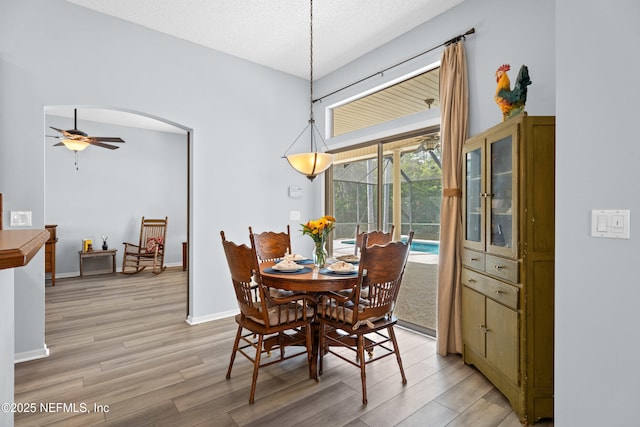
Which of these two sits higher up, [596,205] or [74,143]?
[74,143]

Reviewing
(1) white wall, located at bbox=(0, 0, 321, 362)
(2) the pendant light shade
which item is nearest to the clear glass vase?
(2) the pendant light shade

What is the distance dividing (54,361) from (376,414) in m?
2.71

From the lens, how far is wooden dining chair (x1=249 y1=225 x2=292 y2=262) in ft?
10.8

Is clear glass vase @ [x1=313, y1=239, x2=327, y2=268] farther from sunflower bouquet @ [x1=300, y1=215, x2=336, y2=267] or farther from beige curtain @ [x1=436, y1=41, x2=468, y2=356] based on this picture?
beige curtain @ [x1=436, y1=41, x2=468, y2=356]

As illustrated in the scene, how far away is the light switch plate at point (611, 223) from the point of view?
129 centimetres

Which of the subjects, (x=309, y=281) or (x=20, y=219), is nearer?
(x=309, y=281)

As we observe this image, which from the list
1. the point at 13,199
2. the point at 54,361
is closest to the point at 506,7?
the point at 13,199

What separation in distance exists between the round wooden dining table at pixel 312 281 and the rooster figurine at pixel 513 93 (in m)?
1.60

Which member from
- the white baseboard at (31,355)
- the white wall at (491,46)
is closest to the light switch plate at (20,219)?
the white baseboard at (31,355)

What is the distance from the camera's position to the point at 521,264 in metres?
1.95

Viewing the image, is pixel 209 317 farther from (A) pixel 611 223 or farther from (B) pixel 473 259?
(A) pixel 611 223

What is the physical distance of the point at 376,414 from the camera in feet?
6.48

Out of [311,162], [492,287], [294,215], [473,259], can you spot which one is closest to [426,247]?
[473,259]

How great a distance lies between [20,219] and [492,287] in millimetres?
3865
